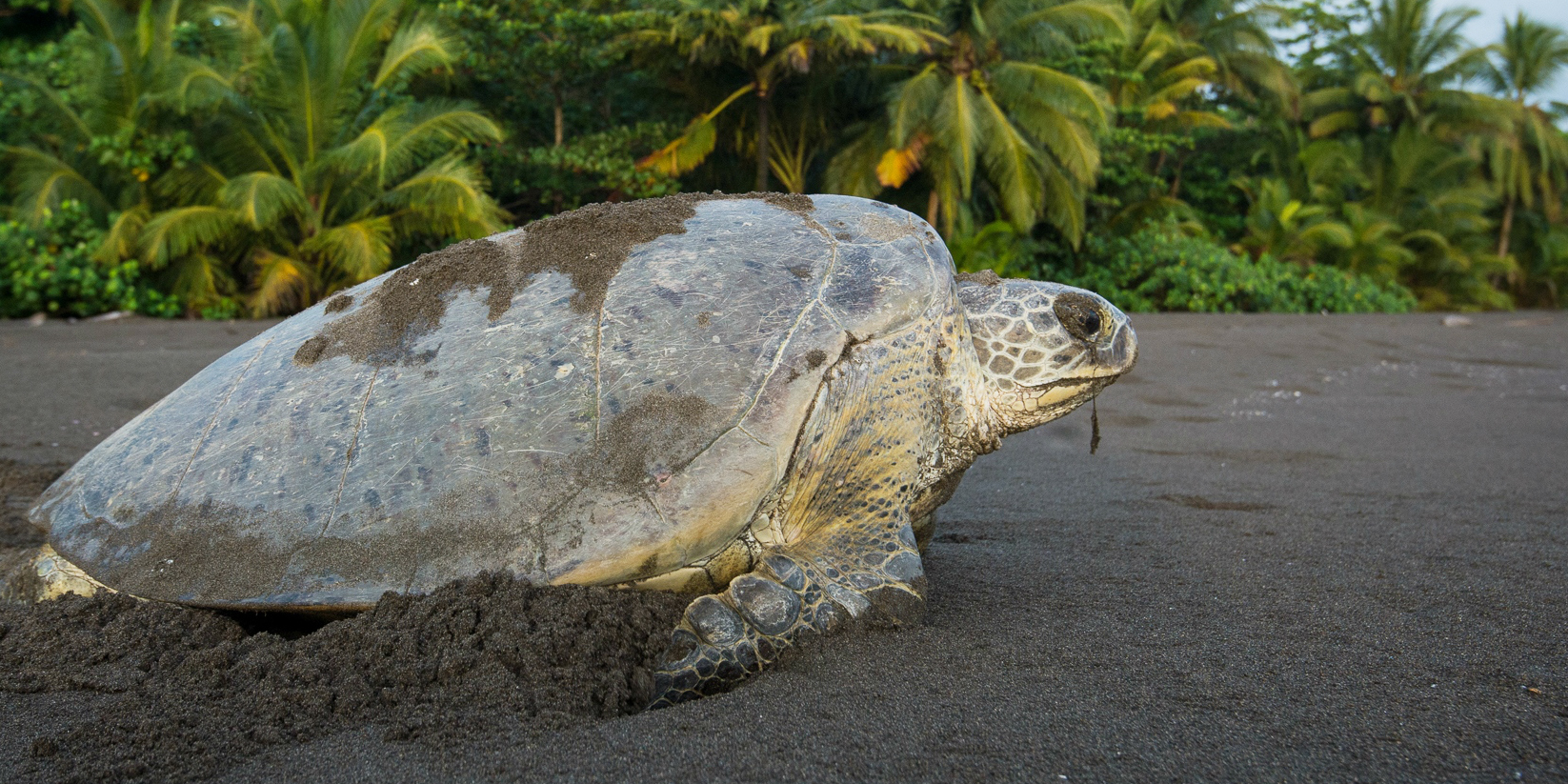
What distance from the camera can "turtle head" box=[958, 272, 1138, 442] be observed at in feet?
7.66

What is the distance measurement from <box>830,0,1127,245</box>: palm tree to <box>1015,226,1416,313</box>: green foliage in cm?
110

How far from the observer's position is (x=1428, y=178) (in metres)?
21.5

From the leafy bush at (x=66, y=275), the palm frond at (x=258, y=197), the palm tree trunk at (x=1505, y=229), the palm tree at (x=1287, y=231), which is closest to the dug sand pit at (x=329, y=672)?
the palm frond at (x=258, y=197)

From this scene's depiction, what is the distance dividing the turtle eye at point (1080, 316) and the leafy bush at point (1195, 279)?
9355 mm

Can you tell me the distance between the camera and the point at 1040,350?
7.65ft

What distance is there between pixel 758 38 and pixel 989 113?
3538 mm

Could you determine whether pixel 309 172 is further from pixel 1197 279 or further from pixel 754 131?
pixel 1197 279

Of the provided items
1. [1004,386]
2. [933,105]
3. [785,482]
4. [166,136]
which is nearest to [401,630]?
[785,482]

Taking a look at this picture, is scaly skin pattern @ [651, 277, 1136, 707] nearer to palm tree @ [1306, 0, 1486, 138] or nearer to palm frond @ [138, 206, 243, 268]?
palm frond @ [138, 206, 243, 268]

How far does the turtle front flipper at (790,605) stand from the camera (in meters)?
1.69

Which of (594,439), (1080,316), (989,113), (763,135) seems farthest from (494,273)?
(989,113)

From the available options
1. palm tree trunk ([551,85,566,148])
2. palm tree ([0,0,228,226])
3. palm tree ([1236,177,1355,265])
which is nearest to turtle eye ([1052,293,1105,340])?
palm tree ([0,0,228,226])

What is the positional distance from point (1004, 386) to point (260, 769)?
1.73 m

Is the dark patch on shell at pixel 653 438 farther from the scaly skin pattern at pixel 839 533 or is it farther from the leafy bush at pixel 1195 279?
the leafy bush at pixel 1195 279
